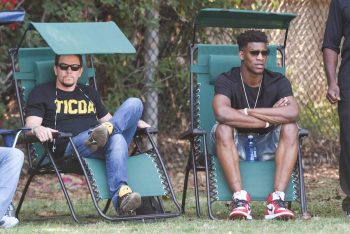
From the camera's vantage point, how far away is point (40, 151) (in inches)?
285

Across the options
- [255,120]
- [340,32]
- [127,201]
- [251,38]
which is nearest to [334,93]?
[340,32]

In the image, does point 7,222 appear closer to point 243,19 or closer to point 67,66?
point 67,66

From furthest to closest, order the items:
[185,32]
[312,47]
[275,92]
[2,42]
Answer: [312,47]
[185,32]
[2,42]
[275,92]

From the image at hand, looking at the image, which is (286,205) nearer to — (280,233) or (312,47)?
(280,233)

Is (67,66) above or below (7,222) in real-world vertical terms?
above

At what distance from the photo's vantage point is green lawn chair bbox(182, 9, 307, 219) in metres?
6.91

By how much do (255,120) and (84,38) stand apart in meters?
1.34

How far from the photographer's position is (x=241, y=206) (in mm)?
6707

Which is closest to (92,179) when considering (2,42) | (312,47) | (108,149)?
(108,149)

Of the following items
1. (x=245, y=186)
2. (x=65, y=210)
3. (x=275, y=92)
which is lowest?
(x=65, y=210)

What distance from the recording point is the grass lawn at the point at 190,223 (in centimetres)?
610

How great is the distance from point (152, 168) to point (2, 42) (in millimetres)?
3094

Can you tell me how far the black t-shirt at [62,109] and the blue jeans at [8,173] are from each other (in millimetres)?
504

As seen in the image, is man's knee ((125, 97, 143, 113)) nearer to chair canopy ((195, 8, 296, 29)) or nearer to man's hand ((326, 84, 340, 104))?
chair canopy ((195, 8, 296, 29))
